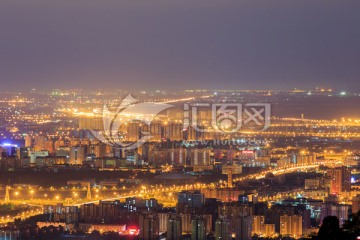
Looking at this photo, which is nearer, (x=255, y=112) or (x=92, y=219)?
(x=92, y=219)

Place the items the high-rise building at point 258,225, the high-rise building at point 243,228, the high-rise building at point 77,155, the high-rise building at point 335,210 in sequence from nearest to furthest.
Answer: the high-rise building at point 243,228 → the high-rise building at point 258,225 → the high-rise building at point 335,210 → the high-rise building at point 77,155

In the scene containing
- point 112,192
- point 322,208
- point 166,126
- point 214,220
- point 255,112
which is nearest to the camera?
point 214,220

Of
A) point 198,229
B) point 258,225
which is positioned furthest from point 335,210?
point 198,229

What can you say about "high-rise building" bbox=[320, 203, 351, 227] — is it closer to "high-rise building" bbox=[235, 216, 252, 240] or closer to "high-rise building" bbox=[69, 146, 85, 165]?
"high-rise building" bbox=[235, 216, 252, 240]

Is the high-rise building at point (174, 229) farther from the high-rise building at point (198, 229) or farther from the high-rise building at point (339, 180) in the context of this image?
the high-rise building at point (339, 180)

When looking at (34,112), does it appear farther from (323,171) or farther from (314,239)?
(314,239)

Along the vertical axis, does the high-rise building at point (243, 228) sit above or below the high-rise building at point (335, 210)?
below

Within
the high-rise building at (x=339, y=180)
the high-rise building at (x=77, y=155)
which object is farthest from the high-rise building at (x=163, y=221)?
the high-rise building at (x=77, y=155)

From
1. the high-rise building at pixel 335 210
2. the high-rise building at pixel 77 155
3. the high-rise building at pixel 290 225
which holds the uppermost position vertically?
the high-rise building at pixel 77 155

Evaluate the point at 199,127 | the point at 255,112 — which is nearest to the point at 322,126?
the point at 255,112

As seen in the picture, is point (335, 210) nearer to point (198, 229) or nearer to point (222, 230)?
point (222, 230)

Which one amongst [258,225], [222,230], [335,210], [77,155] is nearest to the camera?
[222,230]
